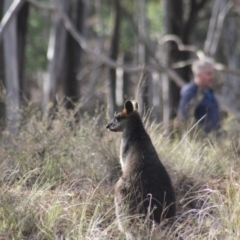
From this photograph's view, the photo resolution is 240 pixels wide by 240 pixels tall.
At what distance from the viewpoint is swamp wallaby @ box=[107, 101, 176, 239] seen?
6.16 metres

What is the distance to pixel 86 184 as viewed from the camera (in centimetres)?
717

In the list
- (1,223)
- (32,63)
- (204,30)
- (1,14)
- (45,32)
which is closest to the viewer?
(1,223)

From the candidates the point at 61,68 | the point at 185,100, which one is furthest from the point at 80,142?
the point at 61,68

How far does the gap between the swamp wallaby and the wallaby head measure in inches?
17.1

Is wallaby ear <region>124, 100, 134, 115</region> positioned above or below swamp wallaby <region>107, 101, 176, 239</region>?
above

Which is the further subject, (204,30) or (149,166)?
(204,30)

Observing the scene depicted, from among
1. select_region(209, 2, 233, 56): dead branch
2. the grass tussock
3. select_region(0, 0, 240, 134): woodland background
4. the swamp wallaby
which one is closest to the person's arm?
select_region(0, 0, 240, 134): woodland background

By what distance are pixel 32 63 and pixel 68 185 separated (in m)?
25.4

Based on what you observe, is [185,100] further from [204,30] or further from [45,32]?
[204,30]

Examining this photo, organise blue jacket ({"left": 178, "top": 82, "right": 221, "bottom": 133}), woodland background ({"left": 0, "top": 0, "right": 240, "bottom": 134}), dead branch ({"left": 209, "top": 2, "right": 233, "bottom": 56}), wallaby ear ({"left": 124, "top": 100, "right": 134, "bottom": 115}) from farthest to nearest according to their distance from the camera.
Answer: dead branch ({"left": 209, "top": 2, "right": 233, "bottom": 56}), woodland background ({"left": 0, "top": 0, "right": 240, "bottom": 134}), blue jacket ({"left": 178, "top": 82, "right": 221, "bottom": 133}), wallaby ear ({"left": 124, "top": 100, "right": 134, "bottom": 115})

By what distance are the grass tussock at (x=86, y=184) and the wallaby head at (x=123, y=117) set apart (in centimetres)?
44

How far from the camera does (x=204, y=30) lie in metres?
42.6

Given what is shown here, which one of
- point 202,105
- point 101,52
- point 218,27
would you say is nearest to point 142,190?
point 202,105

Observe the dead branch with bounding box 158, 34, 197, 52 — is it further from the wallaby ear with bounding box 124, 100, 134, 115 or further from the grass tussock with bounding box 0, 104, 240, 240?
the wallaby ear with bounding box 124, 100, 134, 115
